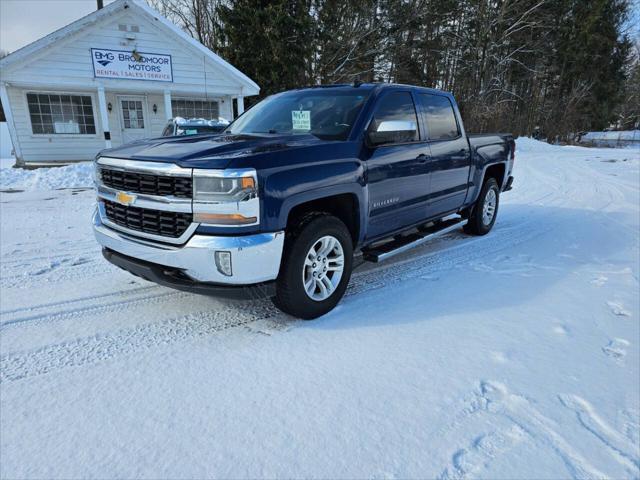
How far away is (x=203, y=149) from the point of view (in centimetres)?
304

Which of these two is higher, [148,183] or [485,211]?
[148,183]

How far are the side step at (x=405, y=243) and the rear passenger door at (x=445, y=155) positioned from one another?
221 millimetres

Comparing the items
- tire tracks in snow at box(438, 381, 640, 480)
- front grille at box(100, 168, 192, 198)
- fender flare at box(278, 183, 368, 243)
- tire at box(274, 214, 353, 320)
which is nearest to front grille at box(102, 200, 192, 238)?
front grille at box(100, 168, 192, 198)

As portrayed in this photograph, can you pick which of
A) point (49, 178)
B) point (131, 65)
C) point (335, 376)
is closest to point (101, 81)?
point (131, 65)

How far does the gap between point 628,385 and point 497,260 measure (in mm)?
2435

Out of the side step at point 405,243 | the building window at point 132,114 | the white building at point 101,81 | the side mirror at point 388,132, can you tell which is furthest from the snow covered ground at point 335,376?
the building window at point 132,114

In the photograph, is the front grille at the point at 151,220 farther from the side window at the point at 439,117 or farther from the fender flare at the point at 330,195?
the side window at the point at 439,117

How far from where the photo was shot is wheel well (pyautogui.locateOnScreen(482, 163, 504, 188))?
20.7 feet

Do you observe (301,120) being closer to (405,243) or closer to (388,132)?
(388,132)

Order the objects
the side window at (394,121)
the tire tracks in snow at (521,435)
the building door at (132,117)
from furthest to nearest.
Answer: the building door at (132,117)
the side window at (394,121)
the tire tracks in snow at (521,435)

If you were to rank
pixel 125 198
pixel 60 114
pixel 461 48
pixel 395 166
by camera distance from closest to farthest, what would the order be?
pixel 125 198 < pixel 395 166 < pixel 60 114 < pixel 461 48

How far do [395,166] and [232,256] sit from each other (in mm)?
1969

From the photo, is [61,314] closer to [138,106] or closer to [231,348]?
[231,348]

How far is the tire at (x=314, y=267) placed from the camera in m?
3.16
